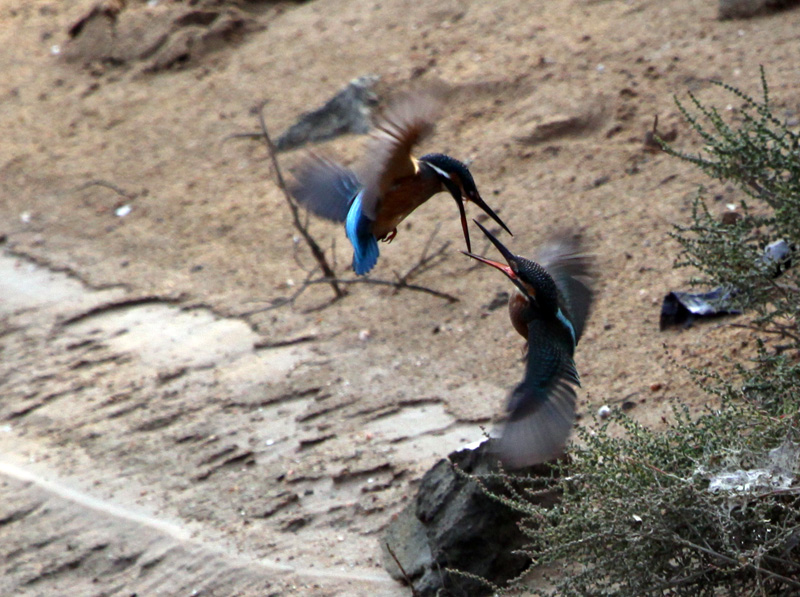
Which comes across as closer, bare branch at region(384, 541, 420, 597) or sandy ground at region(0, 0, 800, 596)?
bare branch at region(384, 541, 420, 597)

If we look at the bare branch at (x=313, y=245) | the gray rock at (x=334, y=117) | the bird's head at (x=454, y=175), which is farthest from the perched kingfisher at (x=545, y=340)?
the gray rock at (x=334, y=117)

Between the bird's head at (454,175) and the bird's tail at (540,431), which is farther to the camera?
the bird's head at (454,175)

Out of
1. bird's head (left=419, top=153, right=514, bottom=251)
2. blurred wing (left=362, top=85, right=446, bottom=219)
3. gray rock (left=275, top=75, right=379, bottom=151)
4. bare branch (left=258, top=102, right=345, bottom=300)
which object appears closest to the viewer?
blurred wing (left=362, top=85, right=446, bottom=219)

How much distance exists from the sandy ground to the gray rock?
152 millimetres

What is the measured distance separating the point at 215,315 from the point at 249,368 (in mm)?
577

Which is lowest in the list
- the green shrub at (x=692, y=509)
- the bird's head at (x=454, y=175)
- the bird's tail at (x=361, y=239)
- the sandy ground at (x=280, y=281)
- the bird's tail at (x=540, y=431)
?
the sandy ground at (x=280, y=281)

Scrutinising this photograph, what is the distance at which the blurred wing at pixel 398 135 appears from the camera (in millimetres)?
2688

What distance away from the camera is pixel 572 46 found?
255 inches

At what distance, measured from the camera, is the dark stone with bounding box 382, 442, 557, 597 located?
3.38 meters

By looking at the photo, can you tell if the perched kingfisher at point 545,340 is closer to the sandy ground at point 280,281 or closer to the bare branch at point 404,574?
A: the sandy ground at point 280,281

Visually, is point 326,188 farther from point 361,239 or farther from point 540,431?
point 540,431

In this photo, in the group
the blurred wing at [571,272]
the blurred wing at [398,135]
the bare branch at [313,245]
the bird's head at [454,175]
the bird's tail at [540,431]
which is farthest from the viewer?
the bare branch at [313,245]

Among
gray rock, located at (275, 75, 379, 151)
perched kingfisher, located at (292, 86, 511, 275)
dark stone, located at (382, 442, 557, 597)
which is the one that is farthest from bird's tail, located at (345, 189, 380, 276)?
gray rock, located at (275, 75, 379, 151)

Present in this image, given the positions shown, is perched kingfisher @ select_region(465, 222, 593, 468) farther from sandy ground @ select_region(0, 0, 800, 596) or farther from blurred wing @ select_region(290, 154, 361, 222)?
blurred wing @ select_region(290, 154, 361, 222)
